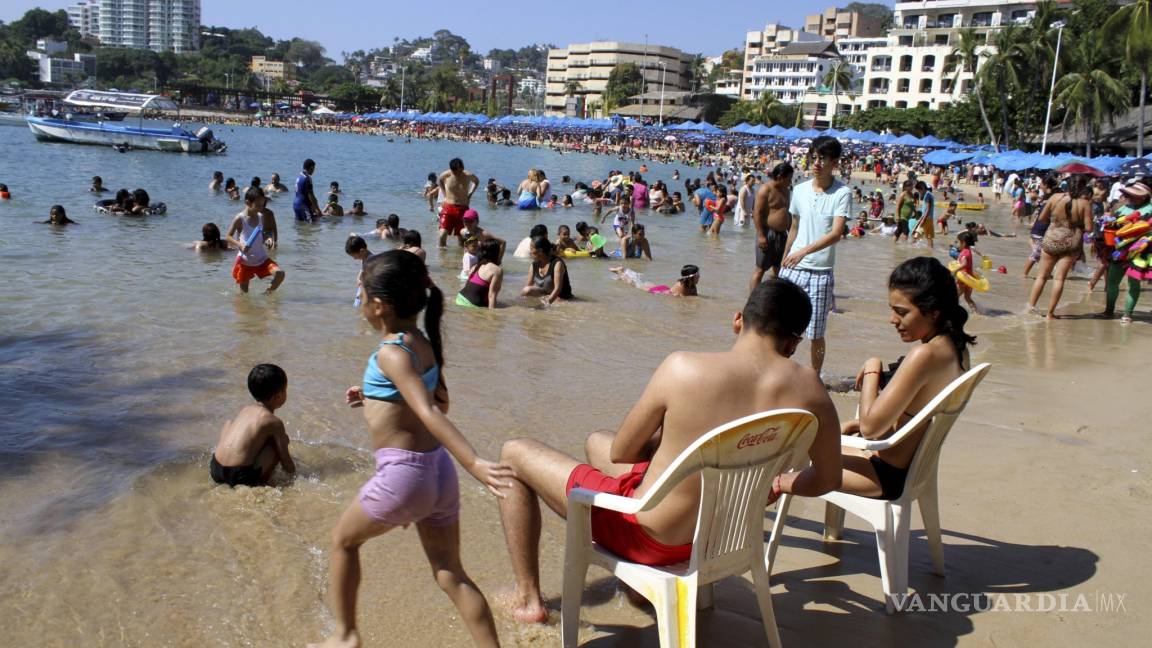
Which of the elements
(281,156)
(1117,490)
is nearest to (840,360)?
(1117,490)

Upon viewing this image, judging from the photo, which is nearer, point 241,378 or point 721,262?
point 241,378

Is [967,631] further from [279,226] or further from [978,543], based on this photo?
[279,226]

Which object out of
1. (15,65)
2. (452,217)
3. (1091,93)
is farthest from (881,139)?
(15,65)

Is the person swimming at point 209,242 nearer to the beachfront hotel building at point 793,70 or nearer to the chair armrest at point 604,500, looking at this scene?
the chair armrest at point 604,500

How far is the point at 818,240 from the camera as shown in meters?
6.31

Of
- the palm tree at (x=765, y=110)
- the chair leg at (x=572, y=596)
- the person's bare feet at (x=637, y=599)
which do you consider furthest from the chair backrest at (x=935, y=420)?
the palm tree at (x=765, y=110)

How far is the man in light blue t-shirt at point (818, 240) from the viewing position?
6281 millimetres

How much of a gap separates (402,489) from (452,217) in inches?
477

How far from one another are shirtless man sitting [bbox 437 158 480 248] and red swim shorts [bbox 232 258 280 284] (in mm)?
4150

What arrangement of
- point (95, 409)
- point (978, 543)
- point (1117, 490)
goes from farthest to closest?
point (95, 409) → point (1117, 490) → point (978, 543)

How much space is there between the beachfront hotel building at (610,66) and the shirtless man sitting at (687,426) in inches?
5854

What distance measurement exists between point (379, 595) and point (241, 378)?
12.7ft

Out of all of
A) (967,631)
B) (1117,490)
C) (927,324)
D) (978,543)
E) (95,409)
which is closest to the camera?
(967,631)

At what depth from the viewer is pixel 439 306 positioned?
9.51ft
